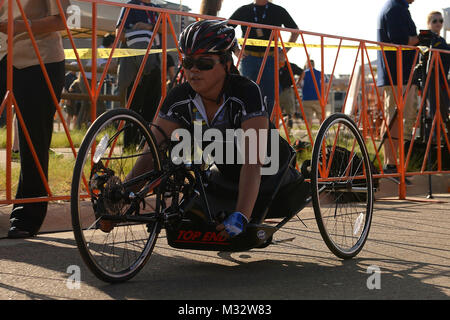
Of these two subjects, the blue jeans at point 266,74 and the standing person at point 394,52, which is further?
the standing person at point 394,52

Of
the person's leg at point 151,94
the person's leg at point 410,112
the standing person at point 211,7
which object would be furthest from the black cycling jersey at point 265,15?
the person's leg at point 410,112

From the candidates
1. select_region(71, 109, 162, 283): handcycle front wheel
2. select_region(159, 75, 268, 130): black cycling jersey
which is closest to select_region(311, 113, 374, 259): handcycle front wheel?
select_region(159, 75, 268, 130): black cycling jersey

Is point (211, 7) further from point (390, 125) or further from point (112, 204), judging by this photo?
point (112, 204)

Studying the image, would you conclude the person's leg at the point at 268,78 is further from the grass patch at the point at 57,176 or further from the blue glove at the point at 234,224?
the blue glove at the point at 234,224

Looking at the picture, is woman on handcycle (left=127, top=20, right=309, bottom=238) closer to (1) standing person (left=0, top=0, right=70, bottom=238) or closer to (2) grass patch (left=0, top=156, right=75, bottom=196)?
(1) standing person (left=0, top=0, right=70, bottom=238)

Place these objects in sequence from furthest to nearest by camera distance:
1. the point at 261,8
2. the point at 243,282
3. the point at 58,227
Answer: the point at 261,8, the point at 58,227, the point at 243,282

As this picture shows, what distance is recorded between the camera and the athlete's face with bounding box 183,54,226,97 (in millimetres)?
3955

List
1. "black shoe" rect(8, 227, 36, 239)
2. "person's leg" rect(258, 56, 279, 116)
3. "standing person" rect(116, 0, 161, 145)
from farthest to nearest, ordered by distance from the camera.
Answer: "standing person" rect(116, 0, 161, 145) → "person's leg" rect(258, 56, 279, 116) → "black shoe" rect(8, 227, 36, 239)

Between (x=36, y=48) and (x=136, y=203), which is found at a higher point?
(x=36, y=48)

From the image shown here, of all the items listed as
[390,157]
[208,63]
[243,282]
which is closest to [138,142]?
[208,63]

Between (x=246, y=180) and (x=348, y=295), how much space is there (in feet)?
2.50

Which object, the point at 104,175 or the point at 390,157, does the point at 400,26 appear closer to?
the point at 390,157

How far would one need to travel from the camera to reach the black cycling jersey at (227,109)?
3.96 m
